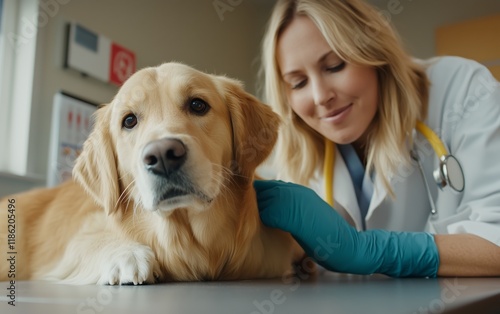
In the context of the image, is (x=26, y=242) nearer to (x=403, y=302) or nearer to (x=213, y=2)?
(x=403, y=302)

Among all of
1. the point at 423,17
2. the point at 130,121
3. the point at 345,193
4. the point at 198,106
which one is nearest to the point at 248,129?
the point at 198,106

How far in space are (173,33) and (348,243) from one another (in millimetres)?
2624

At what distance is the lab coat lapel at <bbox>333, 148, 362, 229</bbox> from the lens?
1494 millimetres

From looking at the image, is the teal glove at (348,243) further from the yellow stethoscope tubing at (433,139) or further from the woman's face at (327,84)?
the woman's face at (327,84)

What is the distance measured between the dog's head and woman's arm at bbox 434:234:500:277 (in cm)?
48

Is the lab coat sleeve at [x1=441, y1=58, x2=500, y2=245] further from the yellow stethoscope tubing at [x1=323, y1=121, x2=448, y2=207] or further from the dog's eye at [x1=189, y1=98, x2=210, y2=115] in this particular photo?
the dog's eye at [x1=189, y1=98, x2=210, y2=115]

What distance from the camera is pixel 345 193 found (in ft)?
4.98

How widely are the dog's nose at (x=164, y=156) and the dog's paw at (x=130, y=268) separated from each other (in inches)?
7.5

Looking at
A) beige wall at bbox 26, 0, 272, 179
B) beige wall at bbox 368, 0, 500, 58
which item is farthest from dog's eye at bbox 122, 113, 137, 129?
beige wall at bbox 368, 0, 500, 58

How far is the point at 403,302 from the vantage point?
0.56 metres

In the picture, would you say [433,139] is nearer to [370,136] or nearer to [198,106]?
[370,136]

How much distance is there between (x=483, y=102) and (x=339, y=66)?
0.44 m

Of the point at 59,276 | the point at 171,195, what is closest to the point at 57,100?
the point at 59,276

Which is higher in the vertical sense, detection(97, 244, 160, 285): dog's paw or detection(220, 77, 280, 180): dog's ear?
detection(220, 77, 280, 180): dog's ear
